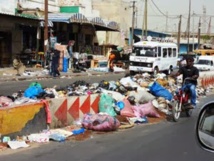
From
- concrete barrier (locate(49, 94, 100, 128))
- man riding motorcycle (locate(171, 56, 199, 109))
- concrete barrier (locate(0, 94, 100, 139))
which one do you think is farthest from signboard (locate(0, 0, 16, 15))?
concrete barrier (locate(0, 94, 100, 139))

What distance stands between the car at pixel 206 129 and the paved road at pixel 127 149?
10.1 feet

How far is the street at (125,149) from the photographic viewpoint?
6871 mm

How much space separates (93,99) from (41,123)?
2.21 m

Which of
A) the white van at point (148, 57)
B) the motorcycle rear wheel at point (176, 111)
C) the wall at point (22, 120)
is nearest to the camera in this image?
the wall at point (22, 120)

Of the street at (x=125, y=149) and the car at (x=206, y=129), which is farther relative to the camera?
the street at (x=125, y=149)

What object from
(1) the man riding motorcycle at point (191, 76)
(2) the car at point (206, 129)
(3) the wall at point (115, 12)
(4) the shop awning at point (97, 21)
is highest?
(3) the wall at point (115, 12)

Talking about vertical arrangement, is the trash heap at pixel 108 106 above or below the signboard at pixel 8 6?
below

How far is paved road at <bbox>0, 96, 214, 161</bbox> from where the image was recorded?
6.86 m

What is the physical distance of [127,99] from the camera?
12219 mm

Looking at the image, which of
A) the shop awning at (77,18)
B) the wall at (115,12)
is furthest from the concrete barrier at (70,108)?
the wall at (115,12)

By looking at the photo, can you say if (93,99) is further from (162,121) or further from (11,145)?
(11,145)

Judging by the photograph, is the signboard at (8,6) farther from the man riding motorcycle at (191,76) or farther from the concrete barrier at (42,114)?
the concrete barrier at (42,114)

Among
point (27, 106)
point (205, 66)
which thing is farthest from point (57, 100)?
point (205, 66)

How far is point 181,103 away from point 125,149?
14.2 feet
